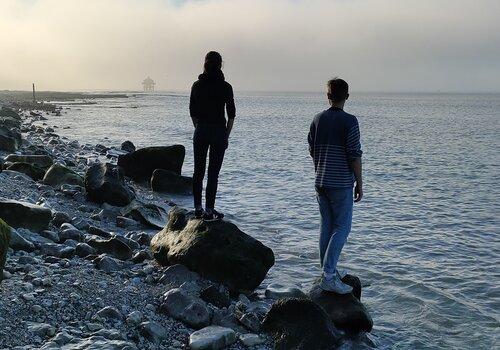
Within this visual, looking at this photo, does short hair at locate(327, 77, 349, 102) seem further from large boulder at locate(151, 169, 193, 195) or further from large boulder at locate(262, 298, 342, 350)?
large boulder at locate(151, 169, 193, 195)

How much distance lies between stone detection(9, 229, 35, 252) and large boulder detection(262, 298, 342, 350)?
3.82 meters

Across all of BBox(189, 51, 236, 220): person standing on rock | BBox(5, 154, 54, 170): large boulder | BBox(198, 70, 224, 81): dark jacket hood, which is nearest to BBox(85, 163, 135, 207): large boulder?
BBox(5, 154, 54, 170): large boulder

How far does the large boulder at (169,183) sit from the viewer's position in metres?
18.1

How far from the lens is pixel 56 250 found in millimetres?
8453

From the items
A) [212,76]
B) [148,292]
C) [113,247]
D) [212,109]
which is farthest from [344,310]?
[113,247]

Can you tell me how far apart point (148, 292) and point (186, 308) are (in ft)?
2.76

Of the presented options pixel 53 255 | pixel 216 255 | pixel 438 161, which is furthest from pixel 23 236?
pixel 438 161

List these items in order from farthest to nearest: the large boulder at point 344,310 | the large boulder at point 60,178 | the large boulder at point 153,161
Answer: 1. the large boulder at point 153,161
2. the large boulder at point 60,178
3. the large boulder at point 344,310

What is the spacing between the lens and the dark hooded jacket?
8.18 metres

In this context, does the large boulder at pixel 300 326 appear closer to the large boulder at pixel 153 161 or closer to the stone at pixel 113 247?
the stone at pixel 113 247

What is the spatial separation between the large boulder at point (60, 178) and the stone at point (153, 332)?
30.8ft

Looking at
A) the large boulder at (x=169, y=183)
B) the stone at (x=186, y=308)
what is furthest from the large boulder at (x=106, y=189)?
the stone at (x=186, y=308)

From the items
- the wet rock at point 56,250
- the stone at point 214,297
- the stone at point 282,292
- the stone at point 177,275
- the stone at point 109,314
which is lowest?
the stone at point 282,292

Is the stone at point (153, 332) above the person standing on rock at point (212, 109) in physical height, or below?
below
